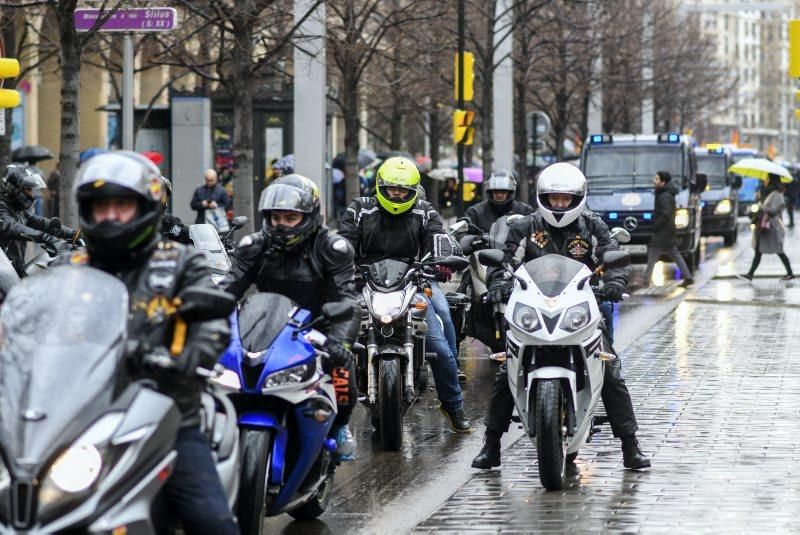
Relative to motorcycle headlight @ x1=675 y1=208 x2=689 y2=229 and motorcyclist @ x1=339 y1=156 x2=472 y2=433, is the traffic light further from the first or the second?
motorcyclist @ x1=339 y1=156 x2=472 y2=433

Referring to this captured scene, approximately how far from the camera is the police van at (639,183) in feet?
85.5

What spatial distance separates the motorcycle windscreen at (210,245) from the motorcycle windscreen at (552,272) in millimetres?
4335

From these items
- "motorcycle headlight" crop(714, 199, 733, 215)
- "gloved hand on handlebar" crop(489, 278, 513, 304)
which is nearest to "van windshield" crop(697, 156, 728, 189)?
"motorcycle headlight" crop(714, 199, 733, 215)

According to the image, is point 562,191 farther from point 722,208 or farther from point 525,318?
point 722,208

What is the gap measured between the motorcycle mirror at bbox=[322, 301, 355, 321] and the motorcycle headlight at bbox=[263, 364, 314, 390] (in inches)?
9.4

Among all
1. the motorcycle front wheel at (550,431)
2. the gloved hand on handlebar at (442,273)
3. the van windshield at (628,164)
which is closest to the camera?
the motorcycle front wheel at (550,431)

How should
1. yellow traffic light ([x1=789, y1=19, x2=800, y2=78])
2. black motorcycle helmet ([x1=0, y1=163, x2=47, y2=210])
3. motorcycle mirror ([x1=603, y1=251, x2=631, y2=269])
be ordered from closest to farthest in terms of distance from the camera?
motorcycle mirror ([x1=603, y1=251, x2=631, y2=269]) < black motorcycle helmet ([x1=0, y1=163, x2=47, y2=210]) < yellow traffic light ([x1=789, y1=19, x2=800, y2=78])

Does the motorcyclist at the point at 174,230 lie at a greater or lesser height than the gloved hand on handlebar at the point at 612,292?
greater

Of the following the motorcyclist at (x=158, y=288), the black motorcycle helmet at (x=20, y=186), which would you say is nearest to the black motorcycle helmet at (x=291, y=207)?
the motorcyclist at (x=158, y=288)

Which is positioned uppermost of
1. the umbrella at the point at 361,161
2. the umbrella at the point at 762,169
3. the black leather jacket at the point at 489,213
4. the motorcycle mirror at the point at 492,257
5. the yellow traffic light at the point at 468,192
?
the umbrella at the point at 361,161

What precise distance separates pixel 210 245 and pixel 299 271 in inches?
196

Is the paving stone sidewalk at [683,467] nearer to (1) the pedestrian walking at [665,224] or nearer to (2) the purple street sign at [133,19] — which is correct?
(2) the purple street sign at [133,19]

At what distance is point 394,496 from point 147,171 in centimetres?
334

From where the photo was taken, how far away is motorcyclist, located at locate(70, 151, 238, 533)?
196 inches
